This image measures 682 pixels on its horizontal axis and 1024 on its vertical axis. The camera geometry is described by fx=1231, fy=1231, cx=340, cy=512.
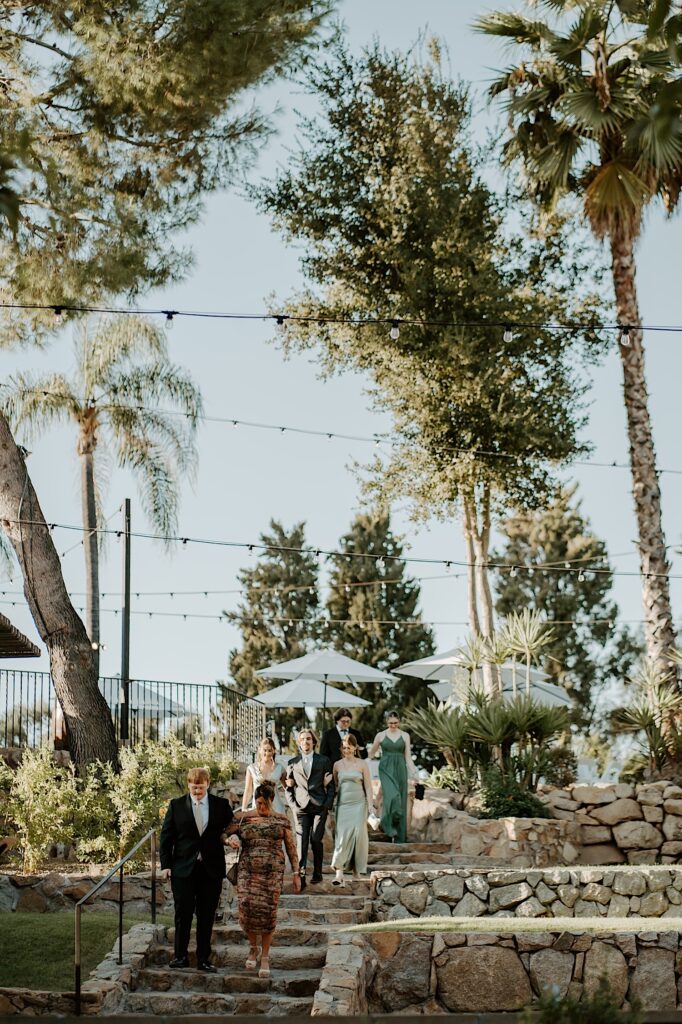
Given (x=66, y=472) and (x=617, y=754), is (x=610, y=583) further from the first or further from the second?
(x=66, y=472)

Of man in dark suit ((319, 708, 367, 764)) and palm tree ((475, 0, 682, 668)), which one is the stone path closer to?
man in dark suit ((319, 708, 367, 764))

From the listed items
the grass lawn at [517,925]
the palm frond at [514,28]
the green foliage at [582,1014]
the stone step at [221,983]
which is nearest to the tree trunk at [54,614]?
the grass lawn at [517,925]

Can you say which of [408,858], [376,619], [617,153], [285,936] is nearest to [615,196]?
[617,153]

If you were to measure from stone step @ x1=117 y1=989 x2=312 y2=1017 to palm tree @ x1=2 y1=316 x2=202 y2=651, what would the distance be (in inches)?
588

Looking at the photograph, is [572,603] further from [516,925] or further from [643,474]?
[516,925]

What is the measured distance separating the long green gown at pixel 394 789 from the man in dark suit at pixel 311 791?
193cm

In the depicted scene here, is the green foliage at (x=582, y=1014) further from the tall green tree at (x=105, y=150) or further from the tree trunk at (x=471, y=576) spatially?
the tree trunk at (x=471, y=576)

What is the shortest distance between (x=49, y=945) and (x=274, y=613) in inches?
1097

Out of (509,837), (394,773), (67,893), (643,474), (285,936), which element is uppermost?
(643,474)

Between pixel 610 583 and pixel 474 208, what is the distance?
19643 mm

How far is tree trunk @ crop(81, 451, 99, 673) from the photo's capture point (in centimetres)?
2345

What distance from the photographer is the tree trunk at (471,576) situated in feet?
72.9

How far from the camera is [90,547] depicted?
24109 millimetres

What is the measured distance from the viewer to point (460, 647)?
18312 millimetres
